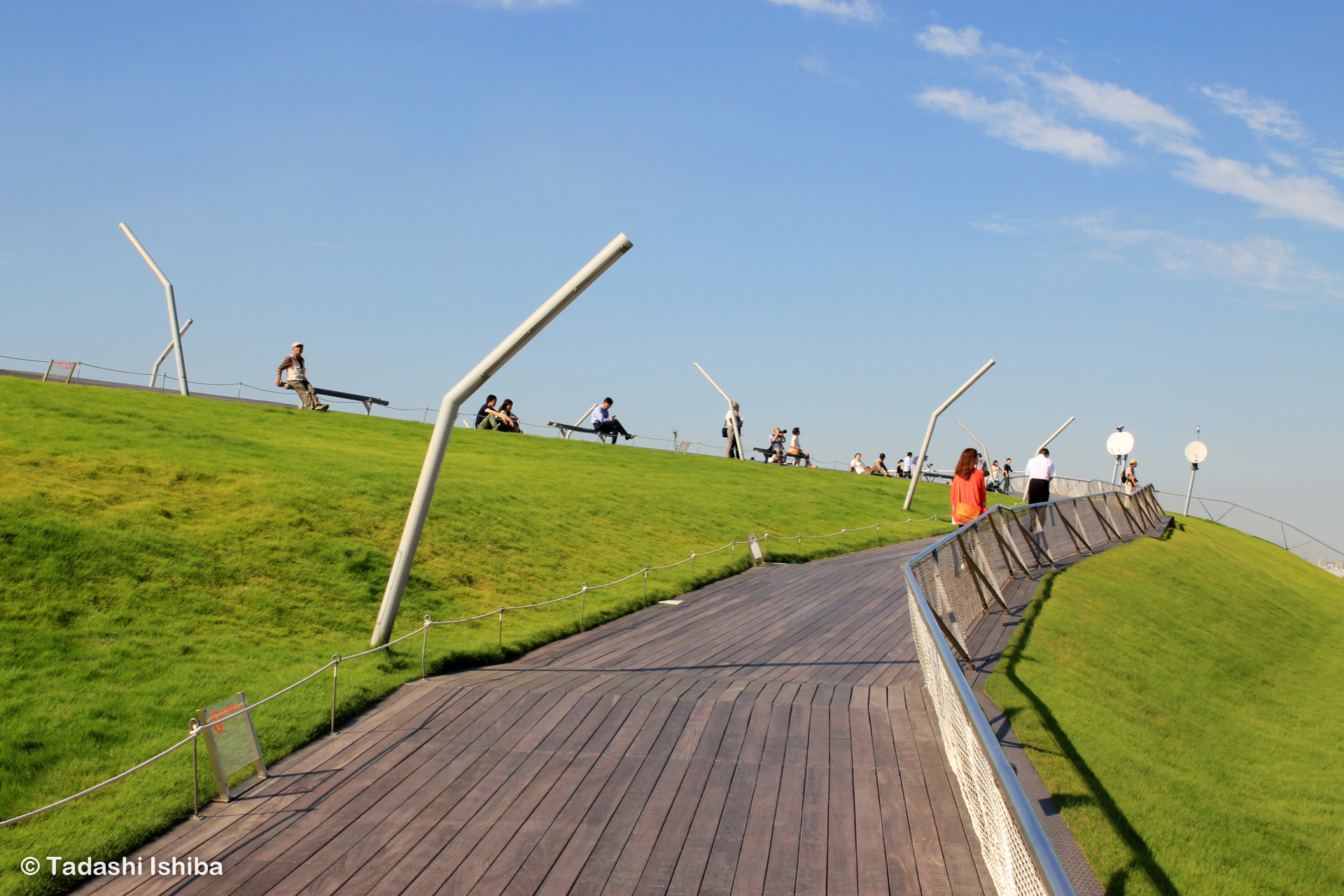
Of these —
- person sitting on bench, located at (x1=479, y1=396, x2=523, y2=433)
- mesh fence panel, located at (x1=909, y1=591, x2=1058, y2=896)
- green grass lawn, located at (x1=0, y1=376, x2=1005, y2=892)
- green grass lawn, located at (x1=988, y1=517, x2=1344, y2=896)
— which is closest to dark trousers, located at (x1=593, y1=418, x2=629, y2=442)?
person sitting on bench, located at (x1=479, y1=396, x2=523, y2=433)

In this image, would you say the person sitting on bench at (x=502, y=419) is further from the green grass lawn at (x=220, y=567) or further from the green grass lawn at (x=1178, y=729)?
the green grass lawn at (x=1178, y=729)

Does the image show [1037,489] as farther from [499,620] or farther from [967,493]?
[499,620]

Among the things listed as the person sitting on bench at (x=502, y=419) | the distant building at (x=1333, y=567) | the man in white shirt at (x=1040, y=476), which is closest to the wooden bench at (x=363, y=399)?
the person sitting on bench at (x=502, y=419)

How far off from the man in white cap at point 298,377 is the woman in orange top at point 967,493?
1635cm

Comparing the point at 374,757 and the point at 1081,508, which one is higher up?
the point at 1081,508

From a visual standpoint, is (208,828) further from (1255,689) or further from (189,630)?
(1255,689)

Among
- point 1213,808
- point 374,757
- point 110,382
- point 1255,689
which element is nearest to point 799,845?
point 374,757

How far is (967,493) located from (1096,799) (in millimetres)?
6445

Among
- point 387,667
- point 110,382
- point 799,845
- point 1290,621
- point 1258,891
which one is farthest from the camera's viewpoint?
point 110,382

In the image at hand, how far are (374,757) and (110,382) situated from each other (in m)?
26.7

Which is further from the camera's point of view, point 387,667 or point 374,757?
point 387,667

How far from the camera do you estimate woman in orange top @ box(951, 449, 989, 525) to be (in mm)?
14016

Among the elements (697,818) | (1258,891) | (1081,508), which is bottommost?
(1258,891)

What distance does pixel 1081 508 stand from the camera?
21.8 meters
